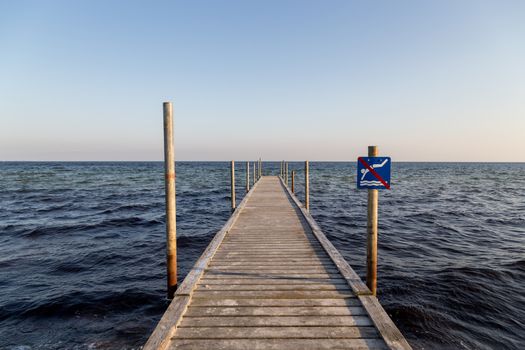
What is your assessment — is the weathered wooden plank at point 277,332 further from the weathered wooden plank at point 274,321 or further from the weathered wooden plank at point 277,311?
the weathered wooden plank at point 277,311

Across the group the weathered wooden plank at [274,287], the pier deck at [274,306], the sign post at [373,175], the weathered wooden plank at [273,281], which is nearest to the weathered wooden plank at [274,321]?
the pier deck at [274,306]

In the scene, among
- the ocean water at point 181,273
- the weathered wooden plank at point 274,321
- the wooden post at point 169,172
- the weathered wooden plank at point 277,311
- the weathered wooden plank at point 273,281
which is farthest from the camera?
the ocean water at point 181,273

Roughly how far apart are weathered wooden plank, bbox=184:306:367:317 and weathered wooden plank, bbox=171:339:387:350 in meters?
0.51

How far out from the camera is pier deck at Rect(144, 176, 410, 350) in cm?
315

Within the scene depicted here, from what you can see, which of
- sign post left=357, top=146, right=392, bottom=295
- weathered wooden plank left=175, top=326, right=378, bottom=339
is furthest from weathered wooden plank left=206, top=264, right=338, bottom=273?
weathered wooden plank left=175, top=326, right=378, bottom=339

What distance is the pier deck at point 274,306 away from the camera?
10.3 ft

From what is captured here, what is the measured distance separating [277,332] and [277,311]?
44cm

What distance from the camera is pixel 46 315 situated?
648 cm

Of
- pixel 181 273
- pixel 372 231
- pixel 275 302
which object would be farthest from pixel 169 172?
pixel 181 273

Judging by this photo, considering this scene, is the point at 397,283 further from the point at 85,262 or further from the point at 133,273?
the point at 85,262

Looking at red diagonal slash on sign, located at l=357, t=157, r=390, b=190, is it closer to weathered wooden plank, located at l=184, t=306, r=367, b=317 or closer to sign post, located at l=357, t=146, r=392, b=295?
sign post, located at l=357, t=146, r=392, b=295

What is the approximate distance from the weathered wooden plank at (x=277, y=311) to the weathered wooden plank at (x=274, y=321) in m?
0.06

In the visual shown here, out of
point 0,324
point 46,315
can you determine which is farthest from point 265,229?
point 0,324

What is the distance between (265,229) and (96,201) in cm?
1970
